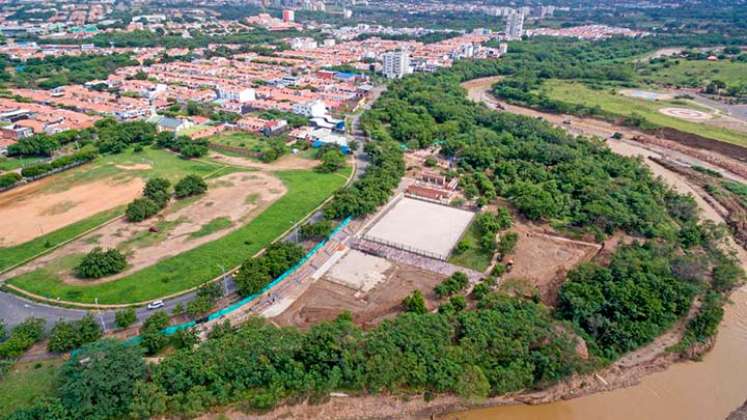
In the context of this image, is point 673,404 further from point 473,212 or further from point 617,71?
point 617,71

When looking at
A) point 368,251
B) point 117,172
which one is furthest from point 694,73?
point 117,172

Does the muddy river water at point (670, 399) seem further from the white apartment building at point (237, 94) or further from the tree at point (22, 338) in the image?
the white apartment building at point (237, 94)

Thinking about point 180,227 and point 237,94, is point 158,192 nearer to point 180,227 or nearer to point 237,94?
point 180,227

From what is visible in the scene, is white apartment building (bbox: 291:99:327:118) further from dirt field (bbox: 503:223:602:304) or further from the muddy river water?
the muddy river water

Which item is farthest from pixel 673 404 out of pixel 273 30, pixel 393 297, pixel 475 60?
pixel 273 30

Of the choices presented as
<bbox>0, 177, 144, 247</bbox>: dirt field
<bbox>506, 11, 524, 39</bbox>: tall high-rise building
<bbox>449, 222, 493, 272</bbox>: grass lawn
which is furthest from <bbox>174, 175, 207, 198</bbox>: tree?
<bbox>506, 11, 524, 39</bbox>: tall high-rise building

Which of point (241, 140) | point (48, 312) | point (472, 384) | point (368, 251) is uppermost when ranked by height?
point (241, 140)
